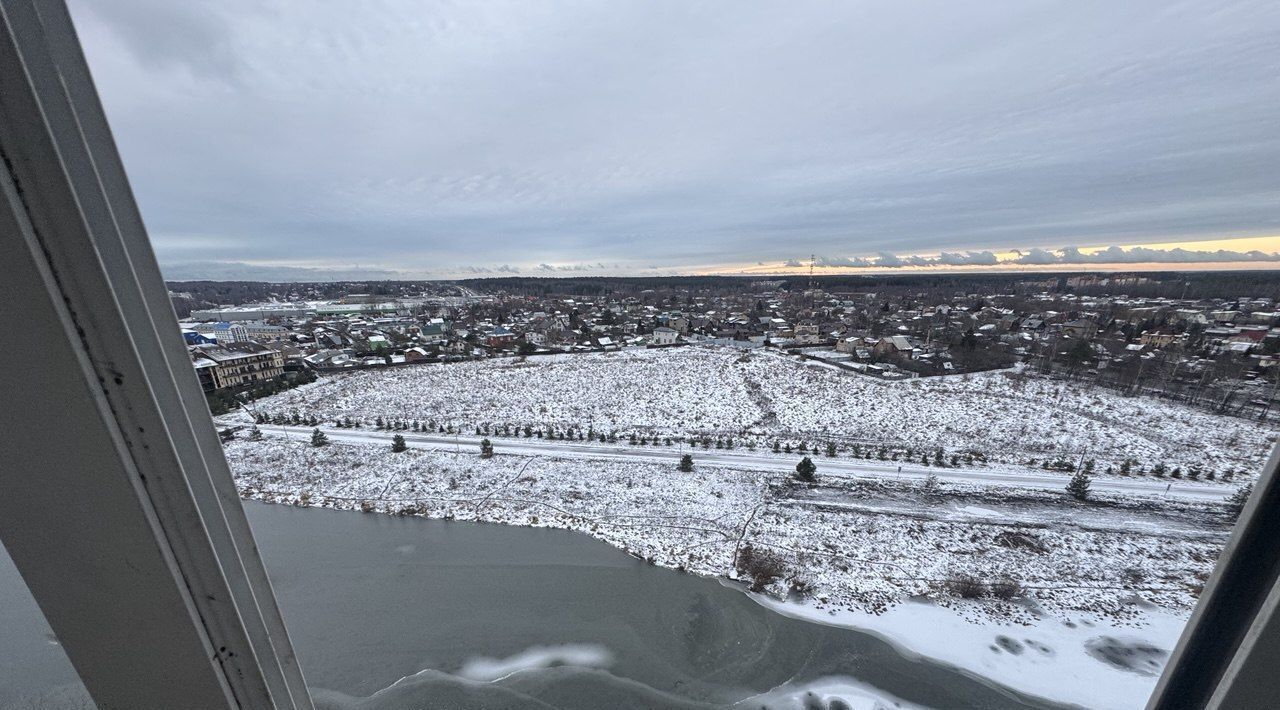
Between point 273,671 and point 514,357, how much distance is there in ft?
66.4

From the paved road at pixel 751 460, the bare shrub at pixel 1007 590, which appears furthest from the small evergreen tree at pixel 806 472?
the bare shrub at pixel 1007 590

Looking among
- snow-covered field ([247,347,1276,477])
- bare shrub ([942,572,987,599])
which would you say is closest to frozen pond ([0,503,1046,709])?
bare shrub ([942,572,987,599])

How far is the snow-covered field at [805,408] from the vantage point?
10422mm

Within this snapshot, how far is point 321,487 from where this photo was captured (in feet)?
27.9

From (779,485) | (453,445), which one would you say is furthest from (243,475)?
(779,485)

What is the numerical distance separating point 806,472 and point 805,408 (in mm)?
4979

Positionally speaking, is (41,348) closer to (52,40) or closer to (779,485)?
(52,40)

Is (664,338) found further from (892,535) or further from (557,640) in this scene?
(557,640)

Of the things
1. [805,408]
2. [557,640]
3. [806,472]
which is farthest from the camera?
[805,408]

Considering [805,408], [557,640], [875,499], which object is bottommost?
[805,408]

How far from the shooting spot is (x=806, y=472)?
849cm

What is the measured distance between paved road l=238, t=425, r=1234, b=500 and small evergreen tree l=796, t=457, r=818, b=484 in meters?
0.38

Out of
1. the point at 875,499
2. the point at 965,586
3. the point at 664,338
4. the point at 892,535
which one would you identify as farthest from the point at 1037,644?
the point at 664,338

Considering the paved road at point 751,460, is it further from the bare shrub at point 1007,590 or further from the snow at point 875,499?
the bare shrub at point 1007,590
